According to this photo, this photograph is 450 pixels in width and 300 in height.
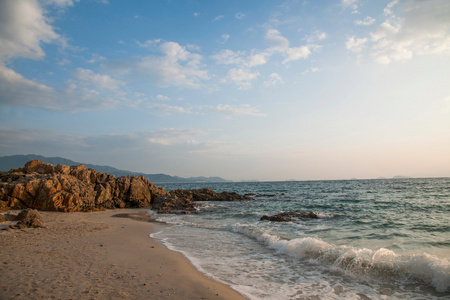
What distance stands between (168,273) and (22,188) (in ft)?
57.9

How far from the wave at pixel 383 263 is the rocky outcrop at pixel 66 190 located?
1828 centimetres

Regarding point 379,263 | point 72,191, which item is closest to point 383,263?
point 379,263

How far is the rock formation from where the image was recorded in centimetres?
1797

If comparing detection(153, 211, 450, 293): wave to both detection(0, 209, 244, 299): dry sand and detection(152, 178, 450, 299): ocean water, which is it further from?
detection(0, 209, 244, 299): dry sand

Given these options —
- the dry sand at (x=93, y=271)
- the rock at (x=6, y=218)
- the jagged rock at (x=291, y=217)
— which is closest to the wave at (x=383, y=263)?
the dry sand at (x=93, y=271)

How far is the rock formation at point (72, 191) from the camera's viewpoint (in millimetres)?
17969

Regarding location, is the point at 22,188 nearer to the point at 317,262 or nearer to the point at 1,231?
the point at 1,231

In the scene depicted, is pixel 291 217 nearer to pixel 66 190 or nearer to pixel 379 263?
pixel 379 263

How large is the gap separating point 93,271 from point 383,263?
793 cm

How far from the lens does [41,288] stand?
4699mm

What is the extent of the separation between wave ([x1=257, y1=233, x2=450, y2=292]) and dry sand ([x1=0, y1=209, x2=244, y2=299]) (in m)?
4.00

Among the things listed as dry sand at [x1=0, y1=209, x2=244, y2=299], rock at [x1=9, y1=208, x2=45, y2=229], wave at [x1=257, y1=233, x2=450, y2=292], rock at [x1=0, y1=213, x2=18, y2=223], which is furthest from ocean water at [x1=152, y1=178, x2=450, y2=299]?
rock at [x1=0, y1=213, x2=18, y2=223]

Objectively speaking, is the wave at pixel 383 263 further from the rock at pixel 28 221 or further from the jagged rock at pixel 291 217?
the rock at pixel 28 221

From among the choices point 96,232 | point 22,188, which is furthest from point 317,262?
point 22,188
